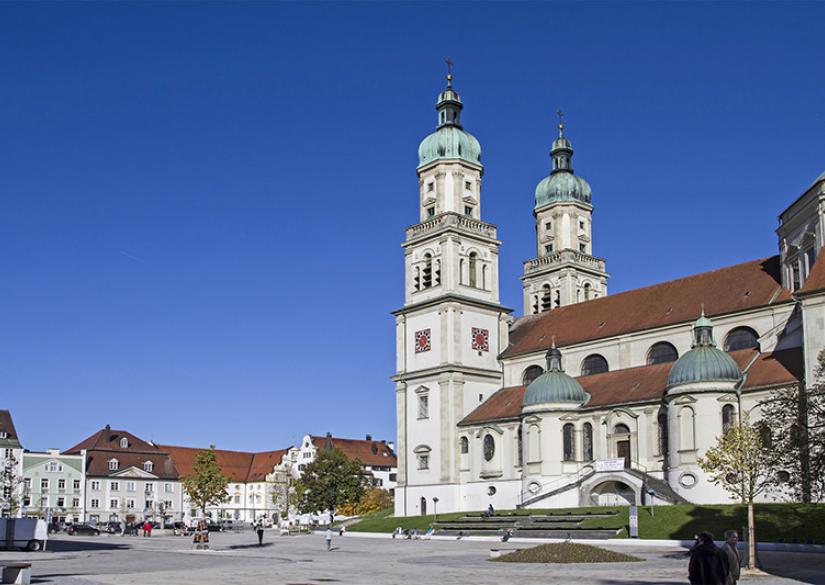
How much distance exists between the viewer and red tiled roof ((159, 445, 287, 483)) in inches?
5616

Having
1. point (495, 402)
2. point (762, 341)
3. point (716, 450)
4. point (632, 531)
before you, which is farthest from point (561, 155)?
point (716, 450)

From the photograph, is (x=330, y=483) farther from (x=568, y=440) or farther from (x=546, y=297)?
(x=568, y=440)

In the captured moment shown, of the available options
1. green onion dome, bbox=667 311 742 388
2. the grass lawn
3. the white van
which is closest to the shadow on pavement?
the white van

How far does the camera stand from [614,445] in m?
66.2

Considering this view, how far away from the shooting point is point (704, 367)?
2356 inches

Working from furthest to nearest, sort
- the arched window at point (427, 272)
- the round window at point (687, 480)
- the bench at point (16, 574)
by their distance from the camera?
the arched window at point (427, 272), the round window at point (687, 480), the bench at point (16, 574)

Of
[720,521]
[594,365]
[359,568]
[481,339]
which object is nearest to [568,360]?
[594,365]

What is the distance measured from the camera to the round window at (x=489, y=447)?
2921 inches

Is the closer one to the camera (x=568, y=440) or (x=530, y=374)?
(x=568, y=440)

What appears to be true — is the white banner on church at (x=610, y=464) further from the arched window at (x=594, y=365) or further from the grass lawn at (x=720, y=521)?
the arched window at (x=594, y=365)

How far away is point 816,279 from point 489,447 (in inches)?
1103

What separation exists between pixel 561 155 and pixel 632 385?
132 feet

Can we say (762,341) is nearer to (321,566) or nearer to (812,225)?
(812,225)

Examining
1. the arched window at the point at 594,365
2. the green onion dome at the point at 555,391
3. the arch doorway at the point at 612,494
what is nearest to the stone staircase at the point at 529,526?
the arch doorway at the point at 612,494
